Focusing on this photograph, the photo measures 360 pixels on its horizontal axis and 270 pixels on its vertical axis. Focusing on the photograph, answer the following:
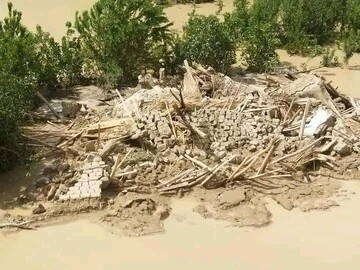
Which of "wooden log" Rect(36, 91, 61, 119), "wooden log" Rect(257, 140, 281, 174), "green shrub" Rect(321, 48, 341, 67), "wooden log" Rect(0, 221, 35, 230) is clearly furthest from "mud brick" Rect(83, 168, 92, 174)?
"green shrub" Rect(321, 48, 341, 67)

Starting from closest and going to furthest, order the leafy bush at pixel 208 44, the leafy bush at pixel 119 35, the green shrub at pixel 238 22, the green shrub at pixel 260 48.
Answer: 1. the leafy bush at pixel 119 35
2. the leafy bush at pixel 208 44
3. the green shrub at pixel 260 48
4. the green shrub at pixel 238 22

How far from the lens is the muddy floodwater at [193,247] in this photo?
7.17 metres

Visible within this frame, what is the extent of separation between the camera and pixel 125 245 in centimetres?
739

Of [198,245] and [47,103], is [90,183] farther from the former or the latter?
[47,103]

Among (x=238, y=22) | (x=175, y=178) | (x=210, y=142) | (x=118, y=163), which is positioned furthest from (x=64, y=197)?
(x=238, y=22)

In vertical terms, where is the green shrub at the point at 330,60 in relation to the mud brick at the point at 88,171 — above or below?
above

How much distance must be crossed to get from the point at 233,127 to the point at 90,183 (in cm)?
245

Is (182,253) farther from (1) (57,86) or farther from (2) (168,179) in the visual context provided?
(1) (57,86)

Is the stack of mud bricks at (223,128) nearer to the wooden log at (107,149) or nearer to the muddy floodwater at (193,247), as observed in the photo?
the wooden log at (107,149)

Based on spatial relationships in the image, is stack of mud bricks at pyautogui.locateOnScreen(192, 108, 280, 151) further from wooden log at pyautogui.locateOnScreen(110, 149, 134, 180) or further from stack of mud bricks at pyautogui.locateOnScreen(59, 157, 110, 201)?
stack of mud bricks at pyautogui.locateOnScreen(59, 157, 110, 201)

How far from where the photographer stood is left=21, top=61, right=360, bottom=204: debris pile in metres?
8.45

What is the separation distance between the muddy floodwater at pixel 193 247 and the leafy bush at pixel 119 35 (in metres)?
4.00

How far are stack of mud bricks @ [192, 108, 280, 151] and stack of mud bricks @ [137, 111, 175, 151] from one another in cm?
45

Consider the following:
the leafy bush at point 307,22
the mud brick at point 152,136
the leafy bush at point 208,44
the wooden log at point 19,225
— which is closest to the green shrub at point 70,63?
the leafy bush at point 208,44
